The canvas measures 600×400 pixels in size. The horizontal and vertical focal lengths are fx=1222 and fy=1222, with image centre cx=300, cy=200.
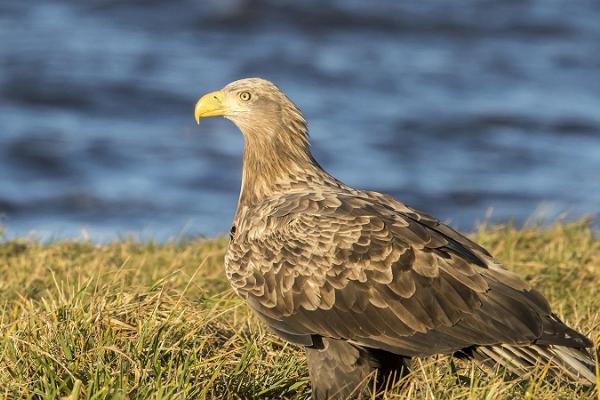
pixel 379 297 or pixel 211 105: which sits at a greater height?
pixel 211 105

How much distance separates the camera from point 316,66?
822 inches

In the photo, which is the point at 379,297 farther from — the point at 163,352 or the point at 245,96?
the point at 245,96

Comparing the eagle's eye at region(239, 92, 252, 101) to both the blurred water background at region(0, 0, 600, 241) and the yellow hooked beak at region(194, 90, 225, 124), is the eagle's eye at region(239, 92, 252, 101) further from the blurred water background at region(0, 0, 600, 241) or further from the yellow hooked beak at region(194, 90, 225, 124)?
the blurred water background at region(0, 0, 600, 241)

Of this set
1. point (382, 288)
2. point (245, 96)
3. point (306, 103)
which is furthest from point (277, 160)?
point (306, 103)

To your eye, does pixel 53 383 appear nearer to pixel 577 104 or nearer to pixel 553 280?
pixel 553 280

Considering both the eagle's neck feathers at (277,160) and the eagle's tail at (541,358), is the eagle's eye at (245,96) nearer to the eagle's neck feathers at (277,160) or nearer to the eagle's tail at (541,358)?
the eagle's neck feathers at (277,160)

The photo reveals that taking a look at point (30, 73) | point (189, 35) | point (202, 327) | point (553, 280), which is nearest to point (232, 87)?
point (202, 327)

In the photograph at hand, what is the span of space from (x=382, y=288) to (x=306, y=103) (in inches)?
526

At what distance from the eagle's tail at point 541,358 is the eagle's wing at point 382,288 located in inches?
4.9

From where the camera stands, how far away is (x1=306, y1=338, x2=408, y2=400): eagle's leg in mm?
5441

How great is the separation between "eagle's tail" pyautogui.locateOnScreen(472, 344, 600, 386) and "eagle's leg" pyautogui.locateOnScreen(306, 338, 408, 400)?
18.0 inches

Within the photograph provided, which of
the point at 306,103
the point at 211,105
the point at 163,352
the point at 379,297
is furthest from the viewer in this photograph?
the point at 306,103

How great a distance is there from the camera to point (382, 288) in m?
5.53

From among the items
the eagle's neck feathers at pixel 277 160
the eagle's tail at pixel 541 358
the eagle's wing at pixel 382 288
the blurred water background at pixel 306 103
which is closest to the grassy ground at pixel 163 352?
the eagle's tail at pixel 541 358
